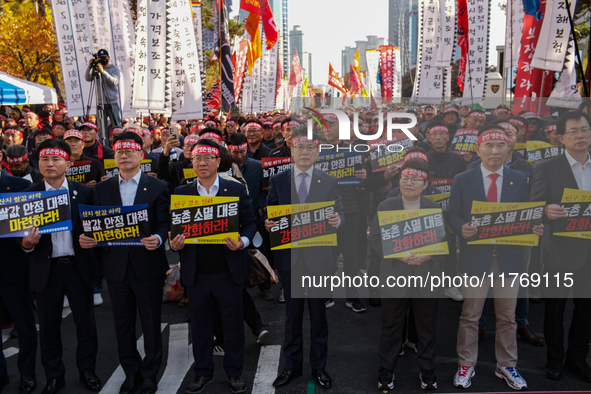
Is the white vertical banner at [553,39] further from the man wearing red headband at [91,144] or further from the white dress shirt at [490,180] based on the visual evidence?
the man wearing red headband at [91,144]

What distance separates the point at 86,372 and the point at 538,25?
31.4 feet

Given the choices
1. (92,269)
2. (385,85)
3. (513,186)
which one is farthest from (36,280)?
(385,85)

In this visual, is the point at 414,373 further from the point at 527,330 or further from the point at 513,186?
the point at 513,186

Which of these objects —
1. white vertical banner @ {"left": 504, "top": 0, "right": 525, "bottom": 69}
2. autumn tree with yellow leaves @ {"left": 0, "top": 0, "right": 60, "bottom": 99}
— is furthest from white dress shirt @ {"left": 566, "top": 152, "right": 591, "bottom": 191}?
autumn tree with yellow leaves @ {"left": 0, "top": 0, "right": 60, "bottom": 99}

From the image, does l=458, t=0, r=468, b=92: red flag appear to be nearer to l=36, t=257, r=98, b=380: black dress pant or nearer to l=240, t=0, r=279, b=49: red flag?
l=240, t=0, r=279, b=49: red flag

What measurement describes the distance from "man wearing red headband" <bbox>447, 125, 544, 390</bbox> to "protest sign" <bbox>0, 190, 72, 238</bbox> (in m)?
3.57

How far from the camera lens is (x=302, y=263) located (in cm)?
430

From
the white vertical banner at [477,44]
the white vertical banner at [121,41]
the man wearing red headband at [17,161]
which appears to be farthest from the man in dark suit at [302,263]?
the white vertical banner at [477,44]

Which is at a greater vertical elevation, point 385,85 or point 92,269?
point 385,85

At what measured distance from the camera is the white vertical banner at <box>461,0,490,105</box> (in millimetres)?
12625

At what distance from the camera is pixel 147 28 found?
7566 mm

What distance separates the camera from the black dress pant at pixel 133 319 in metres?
4.16

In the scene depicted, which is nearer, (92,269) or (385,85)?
(92,269)

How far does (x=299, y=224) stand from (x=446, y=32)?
39.1ft
